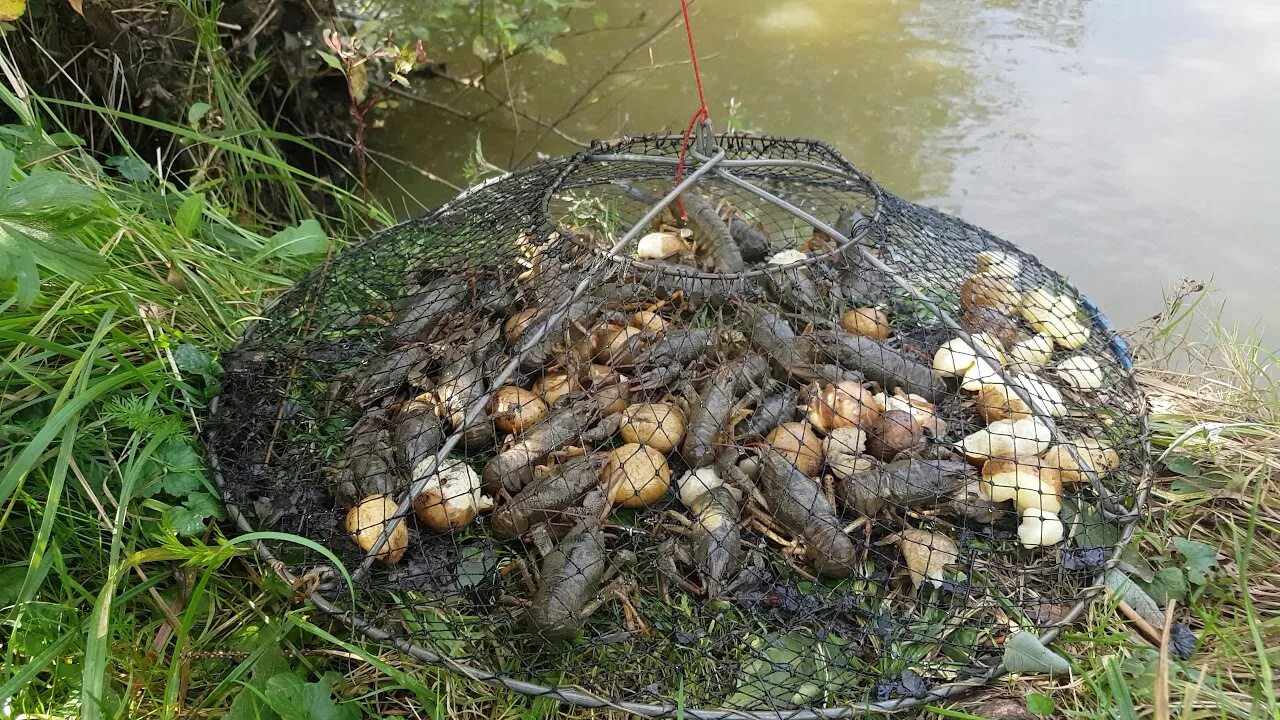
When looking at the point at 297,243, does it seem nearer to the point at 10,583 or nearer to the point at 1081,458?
the point at 10,583

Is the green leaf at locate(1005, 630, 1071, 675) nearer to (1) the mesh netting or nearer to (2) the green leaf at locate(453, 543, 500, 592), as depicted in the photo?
(1) the mesh netting

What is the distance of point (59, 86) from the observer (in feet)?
11.3

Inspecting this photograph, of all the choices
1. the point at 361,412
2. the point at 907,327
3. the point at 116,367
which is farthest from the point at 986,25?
the point at 116,367

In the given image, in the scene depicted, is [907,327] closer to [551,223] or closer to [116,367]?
[551,223]

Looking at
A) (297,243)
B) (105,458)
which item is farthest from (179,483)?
(297,243)

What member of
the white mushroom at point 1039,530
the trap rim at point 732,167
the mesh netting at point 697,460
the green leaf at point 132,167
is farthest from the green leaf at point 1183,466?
the green leaf at point 132,167

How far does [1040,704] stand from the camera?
186 centimetres

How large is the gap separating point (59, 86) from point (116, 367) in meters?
1.89

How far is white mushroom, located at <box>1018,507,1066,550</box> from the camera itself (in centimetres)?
208

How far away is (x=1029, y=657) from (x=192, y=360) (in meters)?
2.33

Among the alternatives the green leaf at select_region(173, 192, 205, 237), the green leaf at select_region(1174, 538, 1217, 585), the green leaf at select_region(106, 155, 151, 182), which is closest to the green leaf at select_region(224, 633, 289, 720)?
the green leaf at select_region(173, 192, 205, 237)

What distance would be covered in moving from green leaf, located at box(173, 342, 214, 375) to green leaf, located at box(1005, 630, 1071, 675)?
2263 millimetres

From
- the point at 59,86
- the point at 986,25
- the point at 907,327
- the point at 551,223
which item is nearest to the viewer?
the point at 551,223

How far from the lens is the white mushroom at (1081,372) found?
8.04 feet
